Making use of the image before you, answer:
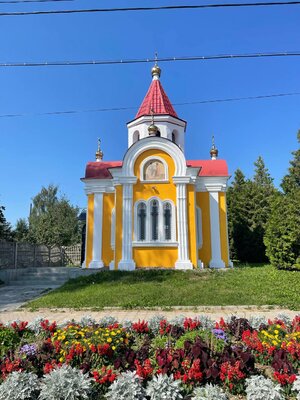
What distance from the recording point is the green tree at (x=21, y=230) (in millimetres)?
32787

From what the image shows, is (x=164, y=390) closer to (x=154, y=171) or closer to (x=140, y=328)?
(x=140, y=328)

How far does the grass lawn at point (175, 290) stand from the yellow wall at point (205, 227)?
9.57 ft

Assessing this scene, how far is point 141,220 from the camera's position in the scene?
14.6m

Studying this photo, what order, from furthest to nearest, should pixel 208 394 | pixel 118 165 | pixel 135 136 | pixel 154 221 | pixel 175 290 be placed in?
1. pixel 135 136
2. pixel 118 165
3. pixel 154 221
4. pixel 175 290
5. pixel 208 394

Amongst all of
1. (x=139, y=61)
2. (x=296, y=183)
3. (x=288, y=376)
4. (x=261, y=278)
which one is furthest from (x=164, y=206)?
(x=296, y=183)

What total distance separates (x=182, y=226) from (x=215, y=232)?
9.20 feet

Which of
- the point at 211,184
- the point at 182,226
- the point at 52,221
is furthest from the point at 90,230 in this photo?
the point at 52,221

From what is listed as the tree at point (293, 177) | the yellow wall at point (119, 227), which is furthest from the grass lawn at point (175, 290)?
the tree at point (293, 177)

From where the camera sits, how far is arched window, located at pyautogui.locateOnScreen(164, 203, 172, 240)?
14352 mm

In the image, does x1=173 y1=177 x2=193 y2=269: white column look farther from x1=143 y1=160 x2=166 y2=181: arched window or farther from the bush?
the bush

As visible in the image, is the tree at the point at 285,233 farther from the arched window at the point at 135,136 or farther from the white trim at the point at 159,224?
the arched window at the point at 135,136

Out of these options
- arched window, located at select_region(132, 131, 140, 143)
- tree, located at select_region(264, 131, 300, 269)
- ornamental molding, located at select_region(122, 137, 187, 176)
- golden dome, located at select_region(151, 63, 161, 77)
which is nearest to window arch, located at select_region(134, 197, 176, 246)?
ornamental molding, located at select_region(122, 137, 187, 176)

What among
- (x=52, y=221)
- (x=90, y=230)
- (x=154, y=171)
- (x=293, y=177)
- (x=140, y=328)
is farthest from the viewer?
(x=52, y=221)

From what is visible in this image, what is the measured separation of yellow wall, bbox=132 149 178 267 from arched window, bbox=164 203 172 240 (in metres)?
0.39
